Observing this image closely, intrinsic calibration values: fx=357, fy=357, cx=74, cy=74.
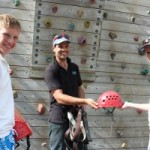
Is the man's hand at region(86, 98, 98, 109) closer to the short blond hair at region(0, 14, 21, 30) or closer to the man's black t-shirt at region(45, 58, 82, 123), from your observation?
the man's black t-shirt at region(45, 58, 82, 123)

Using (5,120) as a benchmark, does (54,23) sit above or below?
above

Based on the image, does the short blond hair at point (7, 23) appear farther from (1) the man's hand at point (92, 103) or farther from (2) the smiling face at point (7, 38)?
(1) the man's hand at point (92, 103)

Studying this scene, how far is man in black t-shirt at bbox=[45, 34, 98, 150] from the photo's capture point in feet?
11.2

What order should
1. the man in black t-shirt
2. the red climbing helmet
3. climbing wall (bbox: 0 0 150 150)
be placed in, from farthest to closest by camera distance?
climbing wall (bbox: 0 0 150 150) < the man in black t-shirt < the red climbing helmet

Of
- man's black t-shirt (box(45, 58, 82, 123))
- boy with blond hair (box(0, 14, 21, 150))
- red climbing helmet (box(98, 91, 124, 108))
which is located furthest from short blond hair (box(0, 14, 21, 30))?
man's black t-shirt (box(45, 58, 82, 123))

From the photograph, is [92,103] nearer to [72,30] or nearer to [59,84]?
[59,84]

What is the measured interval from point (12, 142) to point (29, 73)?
7.57ft

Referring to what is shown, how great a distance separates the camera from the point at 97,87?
494cm

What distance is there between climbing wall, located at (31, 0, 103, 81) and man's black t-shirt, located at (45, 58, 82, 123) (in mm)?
1020

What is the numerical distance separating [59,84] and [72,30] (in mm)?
1398

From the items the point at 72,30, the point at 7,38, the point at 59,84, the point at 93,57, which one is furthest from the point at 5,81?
the point at 93,57

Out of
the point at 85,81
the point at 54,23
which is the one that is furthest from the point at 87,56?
the point at 54,23

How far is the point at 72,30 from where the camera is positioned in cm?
466

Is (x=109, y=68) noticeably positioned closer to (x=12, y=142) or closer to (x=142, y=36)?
(x=142, y=36)
